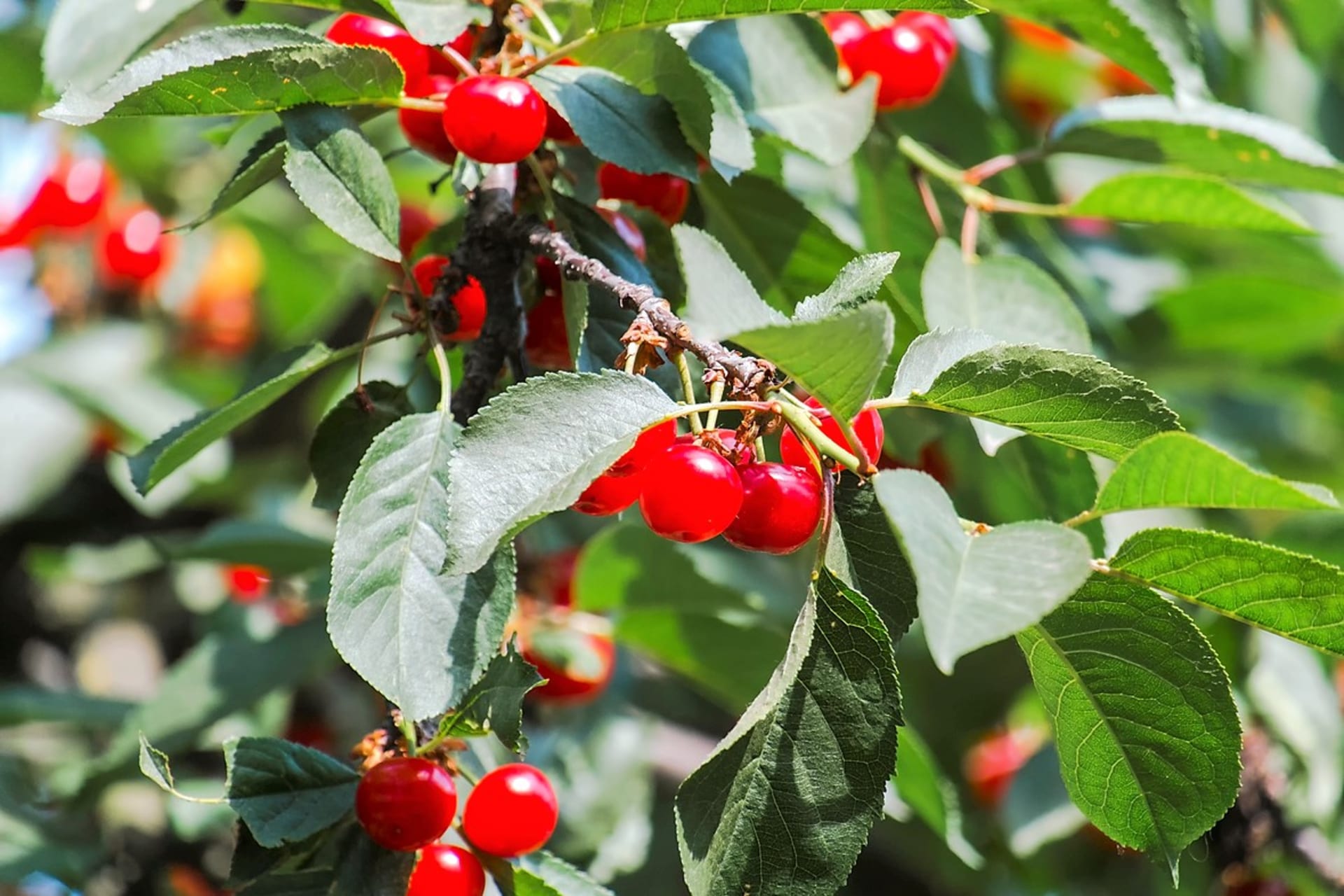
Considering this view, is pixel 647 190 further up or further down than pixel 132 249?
further up

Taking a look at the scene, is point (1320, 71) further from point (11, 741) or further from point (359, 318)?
point (11, 741)

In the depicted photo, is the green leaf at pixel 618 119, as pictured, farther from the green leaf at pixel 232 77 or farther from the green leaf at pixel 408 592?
the green leaf at pixel 408 592

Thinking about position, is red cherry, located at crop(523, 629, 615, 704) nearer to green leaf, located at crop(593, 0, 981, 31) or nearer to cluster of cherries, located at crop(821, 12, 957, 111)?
cluster of cherries, located at crop(821, 12, 957, 111)

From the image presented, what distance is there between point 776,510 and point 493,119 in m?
0.37

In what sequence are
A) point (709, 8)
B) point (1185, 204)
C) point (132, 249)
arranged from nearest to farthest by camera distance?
point (709, 8) → point (1185, 204) → point (132, 249)

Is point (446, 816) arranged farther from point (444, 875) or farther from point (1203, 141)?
point (1203, 141)

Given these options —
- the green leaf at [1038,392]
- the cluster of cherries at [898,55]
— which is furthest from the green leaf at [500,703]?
the cluster of cherries at [898,55]

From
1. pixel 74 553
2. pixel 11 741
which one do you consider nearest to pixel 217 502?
pixel 74 553

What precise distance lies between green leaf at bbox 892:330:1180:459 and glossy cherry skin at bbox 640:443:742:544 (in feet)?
0.44


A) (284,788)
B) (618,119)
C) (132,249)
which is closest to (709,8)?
(618,119)

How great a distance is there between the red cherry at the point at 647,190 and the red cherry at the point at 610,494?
0.39 meters

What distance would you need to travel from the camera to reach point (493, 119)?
1007 millimetres

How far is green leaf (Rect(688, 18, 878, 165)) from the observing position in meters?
1.25

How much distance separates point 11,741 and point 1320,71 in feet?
9.07
